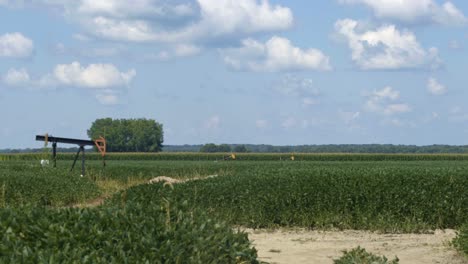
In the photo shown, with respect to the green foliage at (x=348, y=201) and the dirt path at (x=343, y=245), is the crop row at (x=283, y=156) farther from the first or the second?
the dirt path at (x=343, y=245)

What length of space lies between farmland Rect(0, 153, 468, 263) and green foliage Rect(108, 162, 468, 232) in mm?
26

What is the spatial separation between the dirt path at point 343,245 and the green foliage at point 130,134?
372 ft

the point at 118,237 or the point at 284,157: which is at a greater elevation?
the point at 284,157

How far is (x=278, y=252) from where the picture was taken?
14031mm

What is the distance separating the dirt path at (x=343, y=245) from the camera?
1314 cm

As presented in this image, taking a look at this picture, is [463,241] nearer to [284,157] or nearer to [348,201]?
[348,201]

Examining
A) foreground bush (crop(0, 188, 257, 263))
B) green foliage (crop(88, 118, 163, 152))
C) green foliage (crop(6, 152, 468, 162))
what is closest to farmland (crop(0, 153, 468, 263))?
foreground bush (crop(0, 188, 257, 263))

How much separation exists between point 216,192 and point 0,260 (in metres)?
13.5

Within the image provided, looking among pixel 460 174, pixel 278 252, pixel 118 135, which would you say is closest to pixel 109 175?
pixel 460 174

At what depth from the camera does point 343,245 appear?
15484 mm

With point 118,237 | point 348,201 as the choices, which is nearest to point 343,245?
point 348,201

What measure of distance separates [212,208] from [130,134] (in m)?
114

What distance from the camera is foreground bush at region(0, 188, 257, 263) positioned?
273 inches

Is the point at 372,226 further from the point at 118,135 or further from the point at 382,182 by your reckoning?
the point at 118,135
